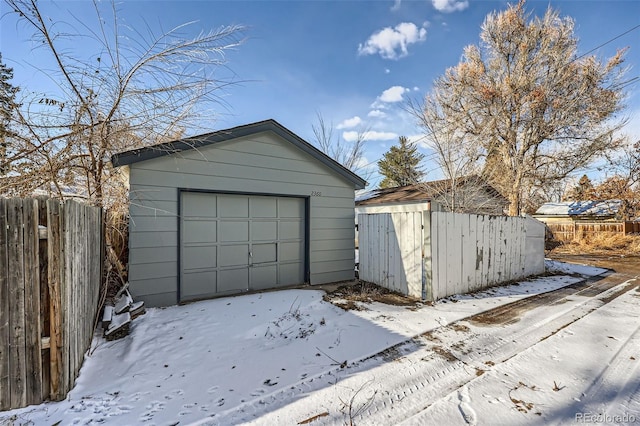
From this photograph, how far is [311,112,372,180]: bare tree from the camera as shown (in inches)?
610

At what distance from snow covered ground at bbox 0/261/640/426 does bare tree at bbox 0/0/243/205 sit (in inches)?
87.8

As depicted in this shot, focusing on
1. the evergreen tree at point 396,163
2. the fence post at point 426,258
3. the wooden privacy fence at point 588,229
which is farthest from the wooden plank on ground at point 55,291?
the evergreen tree at point 396,163

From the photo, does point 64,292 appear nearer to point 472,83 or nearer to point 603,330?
point 603,330

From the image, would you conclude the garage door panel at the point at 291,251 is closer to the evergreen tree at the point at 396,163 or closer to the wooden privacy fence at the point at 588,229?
the wooden privacy fence at the point at 588,229

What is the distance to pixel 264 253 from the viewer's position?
217 inches

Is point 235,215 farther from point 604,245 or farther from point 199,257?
point 604,245

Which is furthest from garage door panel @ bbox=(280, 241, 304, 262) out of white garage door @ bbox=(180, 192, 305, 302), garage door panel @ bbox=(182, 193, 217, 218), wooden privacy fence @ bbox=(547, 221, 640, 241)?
wooden privacy fence @ bbox=(547, 221, 640, 241)

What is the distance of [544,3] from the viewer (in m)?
11.5

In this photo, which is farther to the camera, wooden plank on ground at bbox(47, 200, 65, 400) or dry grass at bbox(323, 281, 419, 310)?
dry grass at bbox(323, 281, 419, 310)

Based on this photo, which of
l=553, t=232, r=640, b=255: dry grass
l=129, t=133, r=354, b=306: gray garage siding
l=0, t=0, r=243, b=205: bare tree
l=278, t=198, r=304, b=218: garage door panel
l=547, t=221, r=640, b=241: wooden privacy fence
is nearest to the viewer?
l=0, t=0, r=243, b=205: bare tree

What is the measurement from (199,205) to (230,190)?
0.60 m

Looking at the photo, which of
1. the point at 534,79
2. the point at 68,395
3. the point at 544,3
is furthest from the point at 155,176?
the point at 544,3

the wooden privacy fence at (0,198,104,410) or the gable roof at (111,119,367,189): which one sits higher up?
the gable roof at (111,119,367,189)

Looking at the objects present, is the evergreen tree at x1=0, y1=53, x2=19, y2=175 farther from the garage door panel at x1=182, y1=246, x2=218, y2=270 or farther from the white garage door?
the garage door panel at x1=182, y1=246, x2=218, y2=270
